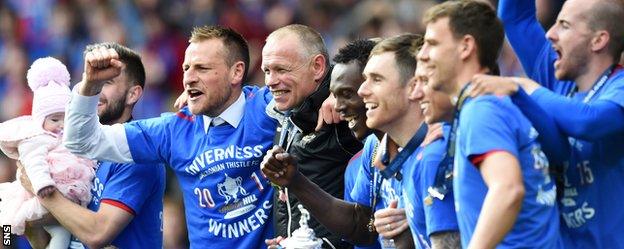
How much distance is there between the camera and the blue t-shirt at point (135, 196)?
7.71 m

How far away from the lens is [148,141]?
24.5 feet

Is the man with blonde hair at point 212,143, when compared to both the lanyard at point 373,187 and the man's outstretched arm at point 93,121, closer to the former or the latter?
the man's outstretched arm at point 93,121

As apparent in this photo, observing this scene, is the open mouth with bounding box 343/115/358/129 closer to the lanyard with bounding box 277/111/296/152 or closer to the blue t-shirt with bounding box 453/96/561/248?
the lanyard with bounding box 277/111/296/152

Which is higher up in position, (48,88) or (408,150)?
(48,88)

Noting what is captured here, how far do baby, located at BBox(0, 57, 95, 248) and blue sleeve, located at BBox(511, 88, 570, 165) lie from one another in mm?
3176

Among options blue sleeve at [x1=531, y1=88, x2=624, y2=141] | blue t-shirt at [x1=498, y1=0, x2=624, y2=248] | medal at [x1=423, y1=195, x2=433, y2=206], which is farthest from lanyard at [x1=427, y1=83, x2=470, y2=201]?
blue t-shirt at [x1=498, y1=0, x2=624, y2=248]

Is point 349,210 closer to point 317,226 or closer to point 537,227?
point 317,226

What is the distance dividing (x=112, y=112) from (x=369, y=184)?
6.75 feet

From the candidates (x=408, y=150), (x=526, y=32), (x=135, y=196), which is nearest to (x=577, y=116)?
(x=408, y=150)

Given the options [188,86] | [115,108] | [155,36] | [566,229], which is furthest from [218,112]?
[155,36]

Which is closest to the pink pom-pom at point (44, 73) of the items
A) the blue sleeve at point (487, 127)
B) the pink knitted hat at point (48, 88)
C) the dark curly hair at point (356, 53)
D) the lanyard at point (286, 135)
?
the pink knitted hat at point (48, 88)

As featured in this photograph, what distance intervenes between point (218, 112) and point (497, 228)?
2.97 metres

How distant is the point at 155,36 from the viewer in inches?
521

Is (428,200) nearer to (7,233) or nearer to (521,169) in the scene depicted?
(521,169)
